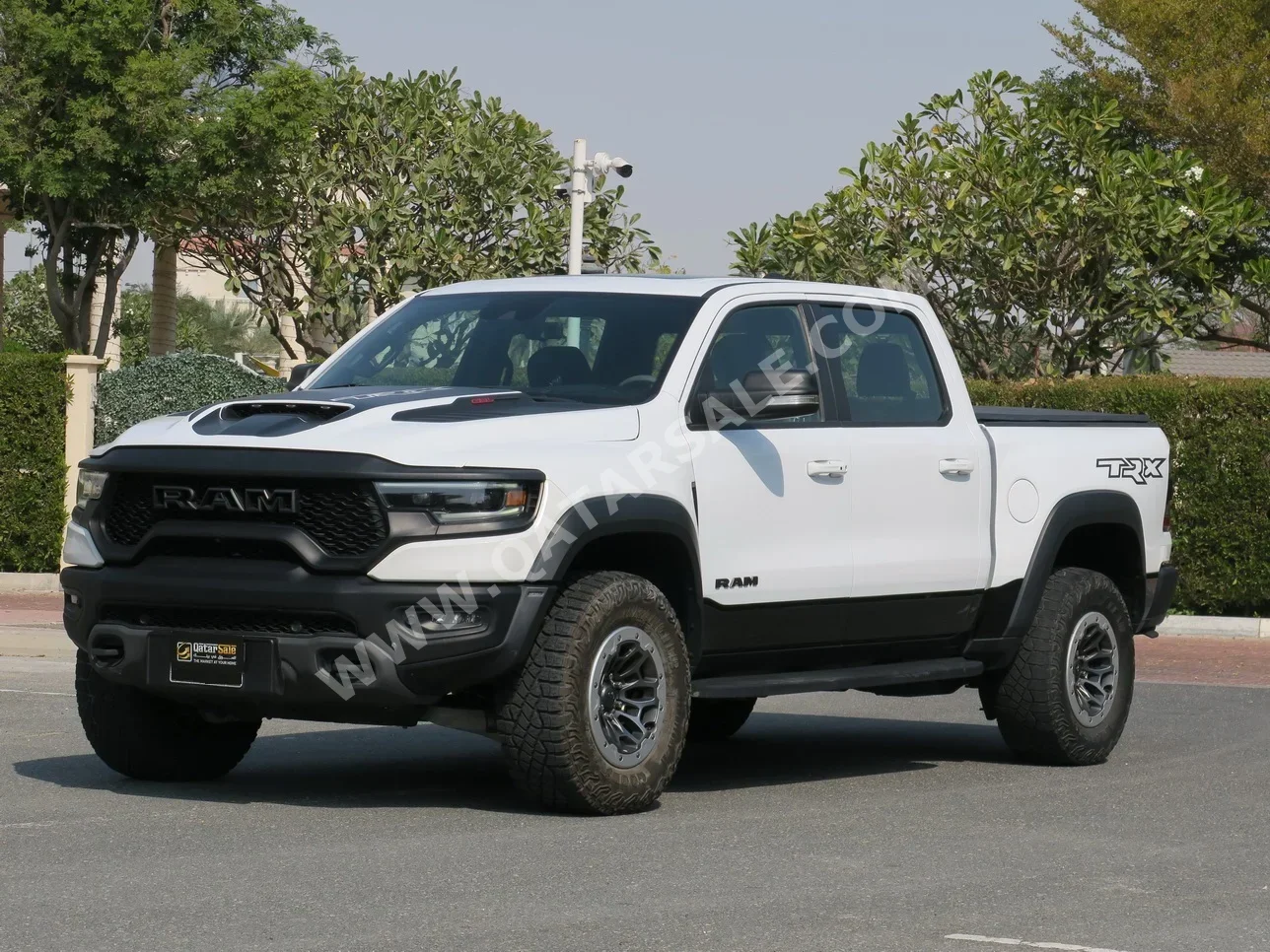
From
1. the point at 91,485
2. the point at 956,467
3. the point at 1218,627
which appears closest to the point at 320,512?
the point at 91,485

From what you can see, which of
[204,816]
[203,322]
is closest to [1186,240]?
[204,816]

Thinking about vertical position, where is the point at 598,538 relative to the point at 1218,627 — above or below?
above

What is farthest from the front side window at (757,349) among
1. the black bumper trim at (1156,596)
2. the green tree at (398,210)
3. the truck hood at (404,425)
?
the green tree at (398,210)

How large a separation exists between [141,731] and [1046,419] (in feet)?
14.7

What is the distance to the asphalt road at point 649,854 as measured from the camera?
585cm

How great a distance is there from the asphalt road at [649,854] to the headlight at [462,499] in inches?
44.0

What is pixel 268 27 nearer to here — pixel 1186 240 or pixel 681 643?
pixel 1186 240

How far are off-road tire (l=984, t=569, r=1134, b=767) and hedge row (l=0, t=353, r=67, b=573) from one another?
12.2 metres

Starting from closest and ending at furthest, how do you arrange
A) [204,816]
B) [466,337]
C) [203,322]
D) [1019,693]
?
[204,816] < [466,337] < [1019,693] < [203,322]

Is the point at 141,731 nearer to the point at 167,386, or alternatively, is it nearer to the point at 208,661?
the point at 208,661

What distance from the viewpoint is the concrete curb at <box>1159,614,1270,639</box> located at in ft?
58.3

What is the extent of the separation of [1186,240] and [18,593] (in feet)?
47.5

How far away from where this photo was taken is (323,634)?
736cm

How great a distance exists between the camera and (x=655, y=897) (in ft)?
20.6
